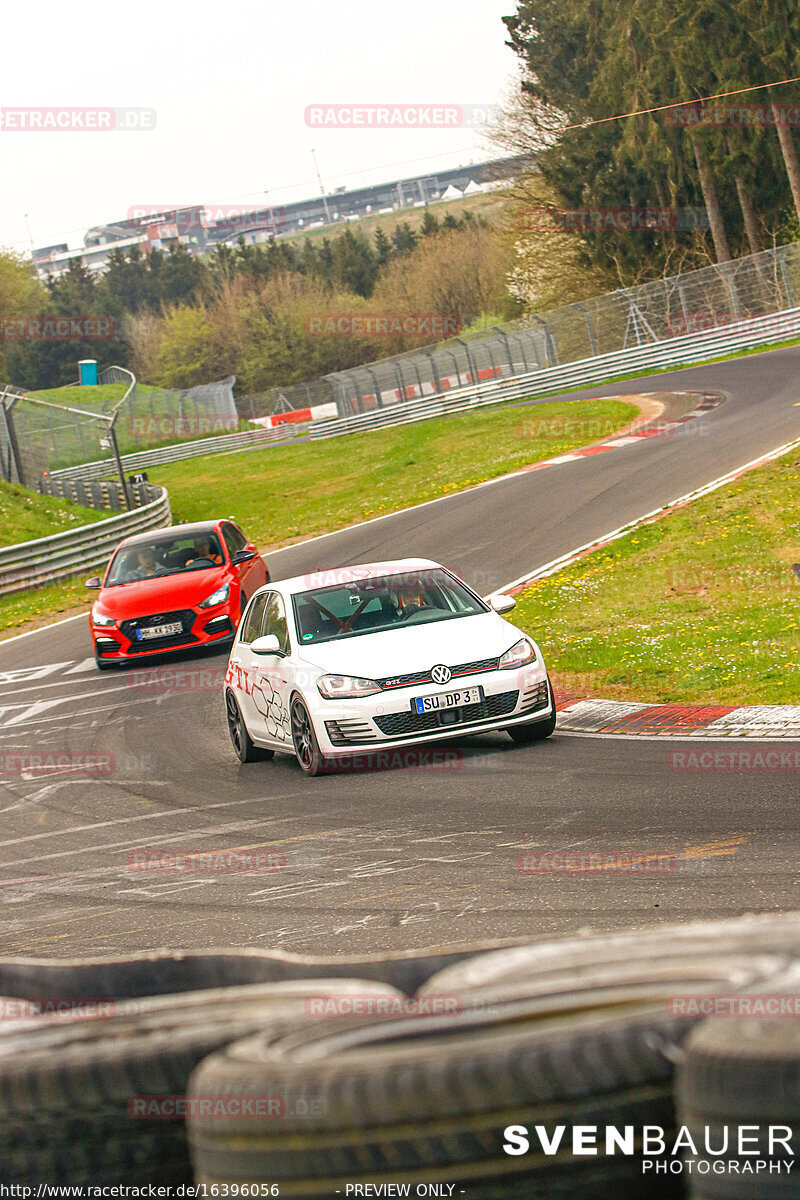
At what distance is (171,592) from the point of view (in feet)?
56.0

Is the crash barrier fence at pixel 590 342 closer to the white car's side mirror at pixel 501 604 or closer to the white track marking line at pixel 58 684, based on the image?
the white track marking line at pixel 58 684

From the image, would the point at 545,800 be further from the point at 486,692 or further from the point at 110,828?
the point at 110,828

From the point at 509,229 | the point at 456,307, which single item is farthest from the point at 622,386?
the point at 456,307

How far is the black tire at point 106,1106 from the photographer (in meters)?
2.40

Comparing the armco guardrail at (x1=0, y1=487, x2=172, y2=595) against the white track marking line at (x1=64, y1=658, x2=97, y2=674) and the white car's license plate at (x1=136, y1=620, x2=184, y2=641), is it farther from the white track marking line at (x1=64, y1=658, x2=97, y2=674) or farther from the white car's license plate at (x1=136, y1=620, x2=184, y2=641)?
the white car's license plate at (x1=136, y1=620, x2=184, y2=641)

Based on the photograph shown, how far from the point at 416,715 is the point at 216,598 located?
8369 millimetres

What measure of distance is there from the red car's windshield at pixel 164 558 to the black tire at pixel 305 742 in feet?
27.4

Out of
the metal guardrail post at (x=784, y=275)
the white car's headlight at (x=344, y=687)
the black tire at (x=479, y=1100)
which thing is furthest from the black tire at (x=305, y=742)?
the metal guardrail post at (x=784, y=275)

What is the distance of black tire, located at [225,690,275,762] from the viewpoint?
10.7 m

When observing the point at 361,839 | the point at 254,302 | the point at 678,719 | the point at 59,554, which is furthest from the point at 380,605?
the point at 254,302

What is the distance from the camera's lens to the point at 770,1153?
195 cm

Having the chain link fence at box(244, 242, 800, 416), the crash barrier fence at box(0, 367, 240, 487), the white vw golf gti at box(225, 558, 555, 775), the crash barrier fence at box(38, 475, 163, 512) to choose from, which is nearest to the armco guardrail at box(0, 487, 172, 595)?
the crash barrier fence at box(0, 367, 240, 487)

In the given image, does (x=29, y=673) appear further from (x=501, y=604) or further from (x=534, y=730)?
(x=534, y=730)

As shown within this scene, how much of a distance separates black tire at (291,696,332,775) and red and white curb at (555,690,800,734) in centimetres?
196
